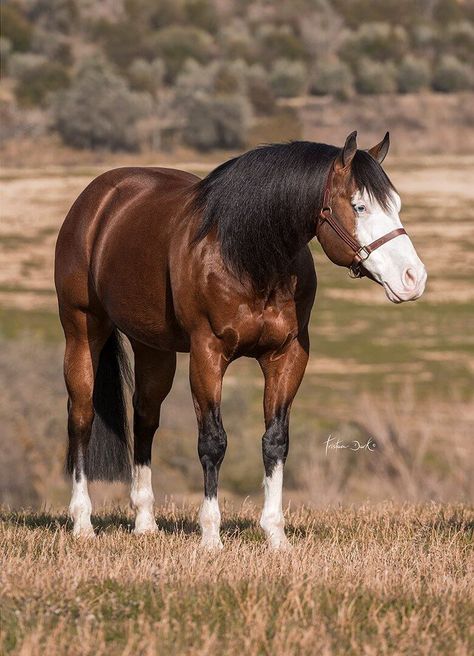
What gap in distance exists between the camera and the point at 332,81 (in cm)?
8312

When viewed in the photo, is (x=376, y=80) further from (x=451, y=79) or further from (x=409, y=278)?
(x=409, y=278)

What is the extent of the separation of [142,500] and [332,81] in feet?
252

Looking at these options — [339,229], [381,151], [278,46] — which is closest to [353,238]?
[339,229]

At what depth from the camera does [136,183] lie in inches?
341

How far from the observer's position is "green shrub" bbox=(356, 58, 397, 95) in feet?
269

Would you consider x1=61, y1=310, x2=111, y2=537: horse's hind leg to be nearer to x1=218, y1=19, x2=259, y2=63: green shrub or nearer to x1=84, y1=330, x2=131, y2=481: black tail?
x1=84, y1=330, x2=131, y2=481: black tail

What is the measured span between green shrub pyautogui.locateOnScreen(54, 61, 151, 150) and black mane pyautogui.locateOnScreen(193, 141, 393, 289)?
56077 millimetres

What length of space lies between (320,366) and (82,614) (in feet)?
102

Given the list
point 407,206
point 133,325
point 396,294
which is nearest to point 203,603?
point 396,294

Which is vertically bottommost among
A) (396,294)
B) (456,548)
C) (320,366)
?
(320,366)

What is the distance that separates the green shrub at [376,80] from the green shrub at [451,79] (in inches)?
110

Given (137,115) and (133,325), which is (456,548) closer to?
(133,325)

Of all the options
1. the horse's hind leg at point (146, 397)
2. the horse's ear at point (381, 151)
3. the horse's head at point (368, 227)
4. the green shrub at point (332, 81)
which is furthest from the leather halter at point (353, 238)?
the green shrub at point (332, 81)

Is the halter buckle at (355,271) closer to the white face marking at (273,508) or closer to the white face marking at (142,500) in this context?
the white face marking at (273,508)
